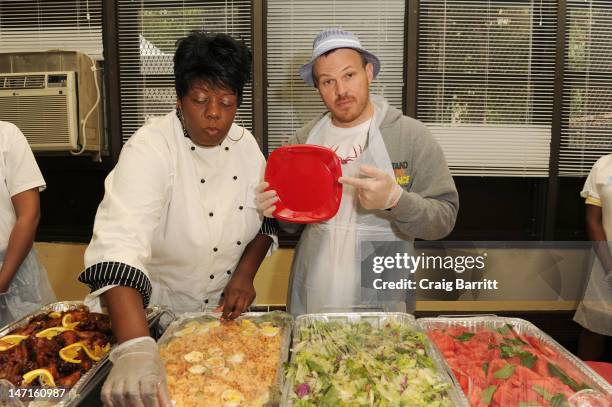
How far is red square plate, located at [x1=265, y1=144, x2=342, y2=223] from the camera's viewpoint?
1.57 metres

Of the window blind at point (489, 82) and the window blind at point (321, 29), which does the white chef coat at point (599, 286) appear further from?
the window blind at point (321, 29)

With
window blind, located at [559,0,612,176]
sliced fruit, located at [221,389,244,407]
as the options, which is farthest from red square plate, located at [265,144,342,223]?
window blind, located at [559,0,612,176]

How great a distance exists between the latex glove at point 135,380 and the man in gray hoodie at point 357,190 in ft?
2.10

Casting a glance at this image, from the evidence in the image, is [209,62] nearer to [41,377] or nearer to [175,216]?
[175,216]

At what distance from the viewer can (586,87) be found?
11.9 ft

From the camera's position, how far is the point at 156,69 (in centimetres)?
365

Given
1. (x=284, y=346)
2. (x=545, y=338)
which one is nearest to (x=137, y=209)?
(x=284, y=346)

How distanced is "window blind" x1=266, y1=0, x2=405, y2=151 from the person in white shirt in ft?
6.04

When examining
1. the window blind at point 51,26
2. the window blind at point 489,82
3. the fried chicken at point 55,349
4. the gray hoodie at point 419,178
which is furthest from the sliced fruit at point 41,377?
the window blind at point 489,82

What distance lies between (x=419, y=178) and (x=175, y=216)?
3.11ft

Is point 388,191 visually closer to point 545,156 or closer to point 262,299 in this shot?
point 262,299

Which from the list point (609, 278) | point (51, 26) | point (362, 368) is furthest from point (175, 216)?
point (51, 26)

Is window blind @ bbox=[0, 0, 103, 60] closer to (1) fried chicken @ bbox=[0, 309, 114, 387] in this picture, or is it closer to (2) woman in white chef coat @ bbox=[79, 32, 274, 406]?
(2) woman in white chef coat @ bbox=[79, 32, 274, 406]

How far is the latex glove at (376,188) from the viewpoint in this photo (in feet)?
5.11
